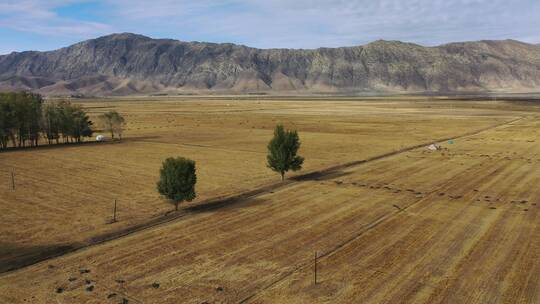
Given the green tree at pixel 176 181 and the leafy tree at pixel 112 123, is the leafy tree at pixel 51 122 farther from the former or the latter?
the green tree at pixel 176 181

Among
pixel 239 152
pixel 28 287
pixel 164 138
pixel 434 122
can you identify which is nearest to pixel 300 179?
pixel 239 152

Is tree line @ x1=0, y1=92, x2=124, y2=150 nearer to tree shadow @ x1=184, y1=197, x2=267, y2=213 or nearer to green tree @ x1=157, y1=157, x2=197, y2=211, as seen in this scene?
green tree @ x1=157, y1=157, x2=197, y2=211

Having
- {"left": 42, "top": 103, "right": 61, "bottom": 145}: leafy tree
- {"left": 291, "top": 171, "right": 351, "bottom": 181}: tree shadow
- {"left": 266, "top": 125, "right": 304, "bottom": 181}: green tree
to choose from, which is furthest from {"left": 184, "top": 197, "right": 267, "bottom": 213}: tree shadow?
{"left": 42, "top": 103, "right": 61, "bottom": 145}: leafy tree

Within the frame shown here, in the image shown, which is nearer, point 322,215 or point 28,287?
point 28,287

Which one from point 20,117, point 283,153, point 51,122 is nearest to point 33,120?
point 20,117

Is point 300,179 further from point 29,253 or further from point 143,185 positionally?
point 29,253

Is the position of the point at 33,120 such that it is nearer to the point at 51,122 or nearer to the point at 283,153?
the point at 51,122
